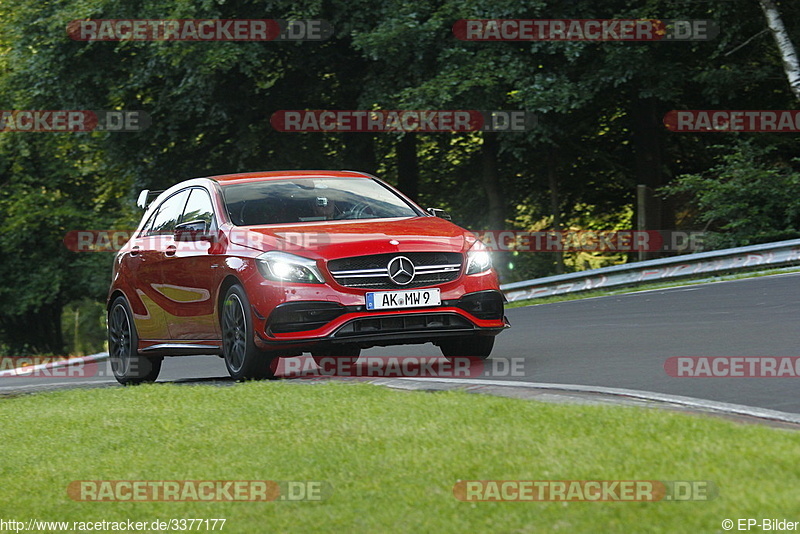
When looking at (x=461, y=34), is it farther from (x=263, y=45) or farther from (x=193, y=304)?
(x=193, y=304)

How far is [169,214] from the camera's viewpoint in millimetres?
12219

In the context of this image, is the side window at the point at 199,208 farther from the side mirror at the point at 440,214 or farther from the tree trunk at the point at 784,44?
the tree trunk at the point at 784,44

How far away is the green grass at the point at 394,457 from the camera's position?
5.20m

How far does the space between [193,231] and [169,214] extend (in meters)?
1.39

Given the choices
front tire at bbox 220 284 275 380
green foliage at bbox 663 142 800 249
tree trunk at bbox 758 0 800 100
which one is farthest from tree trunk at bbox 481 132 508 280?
front tire at bbox 220 284 275 380

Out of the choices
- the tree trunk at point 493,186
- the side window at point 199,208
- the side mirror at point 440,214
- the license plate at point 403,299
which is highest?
the tree trunk at point 493,186

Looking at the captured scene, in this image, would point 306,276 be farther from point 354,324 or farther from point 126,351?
point 126,351

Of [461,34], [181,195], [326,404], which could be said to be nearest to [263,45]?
[461,34]

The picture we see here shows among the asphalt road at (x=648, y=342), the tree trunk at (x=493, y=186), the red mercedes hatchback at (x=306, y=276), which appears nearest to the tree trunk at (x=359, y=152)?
the tree trunk at (x=493, y=186)

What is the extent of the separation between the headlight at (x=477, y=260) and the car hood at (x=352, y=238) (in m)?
0.07

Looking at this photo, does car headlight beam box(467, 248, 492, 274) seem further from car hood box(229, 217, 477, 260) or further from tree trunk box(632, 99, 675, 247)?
tree trunk box(632, 99, 675, 247)

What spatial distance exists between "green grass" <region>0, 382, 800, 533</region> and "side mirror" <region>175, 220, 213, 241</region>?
6.87 ft

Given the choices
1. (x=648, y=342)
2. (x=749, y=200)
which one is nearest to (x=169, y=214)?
(x=648, y=342)

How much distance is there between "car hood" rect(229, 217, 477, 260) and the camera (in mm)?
9953
